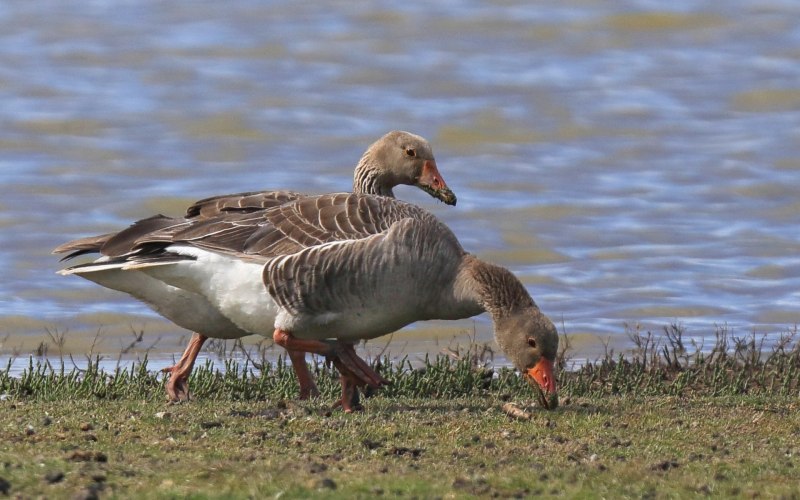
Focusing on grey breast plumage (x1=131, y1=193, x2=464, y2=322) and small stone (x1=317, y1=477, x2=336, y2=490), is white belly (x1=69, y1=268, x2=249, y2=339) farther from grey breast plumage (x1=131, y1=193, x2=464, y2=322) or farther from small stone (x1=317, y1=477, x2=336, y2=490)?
small stone (x1=317, y1=477, x2=336, y2=490)

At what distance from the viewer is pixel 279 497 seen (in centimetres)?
657

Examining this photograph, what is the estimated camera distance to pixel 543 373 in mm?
9789

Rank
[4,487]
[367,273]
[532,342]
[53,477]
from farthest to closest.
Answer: [532,342] → [367,273] → [53,477] → [4,487]

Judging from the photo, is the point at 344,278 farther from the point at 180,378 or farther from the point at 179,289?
the point at 180,378

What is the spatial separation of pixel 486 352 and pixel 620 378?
305 cm

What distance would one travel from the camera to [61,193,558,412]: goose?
9633mm

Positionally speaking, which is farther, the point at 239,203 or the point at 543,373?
the point at 239,203

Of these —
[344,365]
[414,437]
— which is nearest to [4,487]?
[414,437]

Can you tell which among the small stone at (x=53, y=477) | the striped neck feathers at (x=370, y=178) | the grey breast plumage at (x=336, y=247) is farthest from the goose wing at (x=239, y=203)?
the small stone at (x=53, y=477)

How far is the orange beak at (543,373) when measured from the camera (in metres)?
9.74

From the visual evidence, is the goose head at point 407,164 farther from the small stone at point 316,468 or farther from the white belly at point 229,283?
the small stone at point 316,468

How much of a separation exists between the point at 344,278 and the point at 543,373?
159cm

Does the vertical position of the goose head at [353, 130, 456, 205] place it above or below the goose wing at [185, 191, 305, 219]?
above

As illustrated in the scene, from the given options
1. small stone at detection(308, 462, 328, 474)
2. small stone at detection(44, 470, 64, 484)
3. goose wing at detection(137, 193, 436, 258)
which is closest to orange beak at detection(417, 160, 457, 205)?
goose wing at detection(137, 193, 436, 258)
